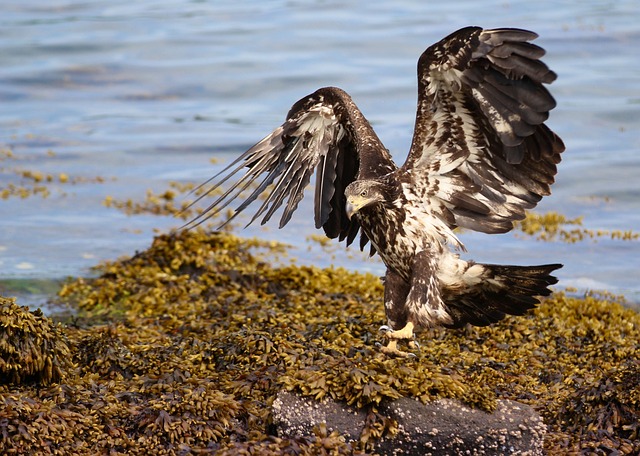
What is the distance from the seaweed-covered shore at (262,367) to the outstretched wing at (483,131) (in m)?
0.86

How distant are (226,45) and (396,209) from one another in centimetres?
1308

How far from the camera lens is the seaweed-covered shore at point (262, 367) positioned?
461cm

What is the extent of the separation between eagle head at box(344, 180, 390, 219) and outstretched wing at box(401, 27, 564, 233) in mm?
319

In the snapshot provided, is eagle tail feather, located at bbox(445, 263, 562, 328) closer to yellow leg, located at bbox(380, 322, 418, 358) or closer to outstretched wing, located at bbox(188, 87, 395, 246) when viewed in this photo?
yellow leg, located at bbox(380, 322, 418, 358)

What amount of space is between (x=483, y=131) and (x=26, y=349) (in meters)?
2.58

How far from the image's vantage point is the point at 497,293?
5.37 m

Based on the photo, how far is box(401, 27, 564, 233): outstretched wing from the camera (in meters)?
4.92

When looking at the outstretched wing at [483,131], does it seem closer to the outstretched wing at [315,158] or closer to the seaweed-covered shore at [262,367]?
the outstretched wing at [315,158]

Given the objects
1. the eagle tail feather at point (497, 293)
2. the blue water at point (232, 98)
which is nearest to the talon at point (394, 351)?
the eagle tail feather at point (497, 293)

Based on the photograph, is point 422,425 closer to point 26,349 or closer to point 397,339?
point 397,339

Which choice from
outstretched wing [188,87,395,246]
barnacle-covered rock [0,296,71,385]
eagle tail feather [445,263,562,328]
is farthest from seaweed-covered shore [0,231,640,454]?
outstretched wing [188,87,395,246]

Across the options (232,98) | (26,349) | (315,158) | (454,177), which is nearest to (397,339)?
(454,177)

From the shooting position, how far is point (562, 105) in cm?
1405

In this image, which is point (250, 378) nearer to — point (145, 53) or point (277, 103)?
point (277, 103)
